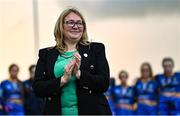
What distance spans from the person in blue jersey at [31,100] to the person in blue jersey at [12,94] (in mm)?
80

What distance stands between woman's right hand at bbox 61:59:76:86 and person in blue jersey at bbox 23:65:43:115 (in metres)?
5.88

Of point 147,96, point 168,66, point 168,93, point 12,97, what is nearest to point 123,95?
point 147,96

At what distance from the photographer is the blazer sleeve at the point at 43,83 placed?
2.18 meters

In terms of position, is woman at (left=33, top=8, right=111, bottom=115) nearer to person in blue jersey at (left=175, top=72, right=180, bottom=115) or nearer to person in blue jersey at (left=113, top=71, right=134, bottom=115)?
person in blue jersey at (left=175, top=72, right=180, bottom=115)

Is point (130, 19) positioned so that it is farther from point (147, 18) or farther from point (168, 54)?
point (168, 54)

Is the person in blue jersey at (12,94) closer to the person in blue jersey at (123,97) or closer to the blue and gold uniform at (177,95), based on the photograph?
the person in blue jersey at (123,97)

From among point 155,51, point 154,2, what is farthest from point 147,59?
point 154,2

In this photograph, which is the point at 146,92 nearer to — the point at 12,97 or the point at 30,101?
the point at 30,101

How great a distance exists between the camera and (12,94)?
8.09 meters

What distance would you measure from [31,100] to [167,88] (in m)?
2.07

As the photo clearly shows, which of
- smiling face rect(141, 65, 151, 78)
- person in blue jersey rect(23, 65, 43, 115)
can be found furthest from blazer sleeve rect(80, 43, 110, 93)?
person in blue jersey rect(23, 65, 43, 115)

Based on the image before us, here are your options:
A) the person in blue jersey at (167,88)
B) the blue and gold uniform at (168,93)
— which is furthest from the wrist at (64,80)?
the blue and gold uniform at (168,93)

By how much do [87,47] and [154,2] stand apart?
7.31 meters

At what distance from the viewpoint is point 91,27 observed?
9.09 m
